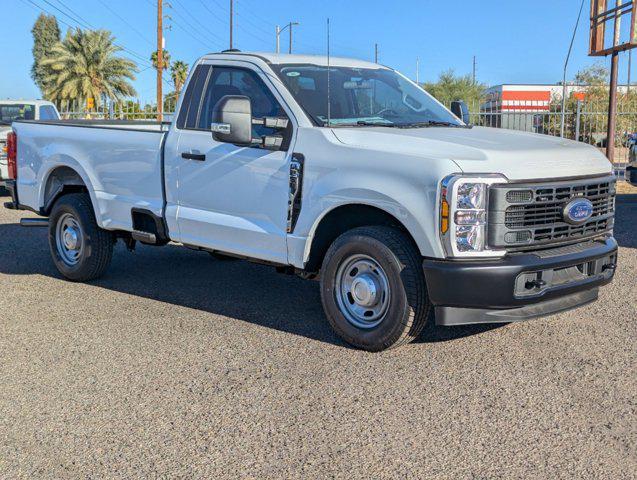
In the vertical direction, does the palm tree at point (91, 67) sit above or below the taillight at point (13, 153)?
above

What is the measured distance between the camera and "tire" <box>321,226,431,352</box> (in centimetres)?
508

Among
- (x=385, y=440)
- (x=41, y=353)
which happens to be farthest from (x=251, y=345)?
(x=385, y=440)

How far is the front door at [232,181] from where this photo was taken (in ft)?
19.0

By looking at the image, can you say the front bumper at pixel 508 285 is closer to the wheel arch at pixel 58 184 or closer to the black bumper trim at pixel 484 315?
the black bumper trim at pixel 484 315

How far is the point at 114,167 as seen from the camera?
709cm

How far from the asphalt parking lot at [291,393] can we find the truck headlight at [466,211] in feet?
2.73

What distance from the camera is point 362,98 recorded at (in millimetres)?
6336

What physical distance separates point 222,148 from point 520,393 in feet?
9.69

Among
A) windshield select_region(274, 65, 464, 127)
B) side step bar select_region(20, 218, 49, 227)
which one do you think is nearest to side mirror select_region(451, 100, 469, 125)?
windshield select_region(274, 65, 464, 127)

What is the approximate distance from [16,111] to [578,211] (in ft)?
48.1

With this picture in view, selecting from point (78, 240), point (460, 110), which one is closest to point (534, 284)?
point (460, 110)

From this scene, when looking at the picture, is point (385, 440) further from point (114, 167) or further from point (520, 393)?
point (114, 167)

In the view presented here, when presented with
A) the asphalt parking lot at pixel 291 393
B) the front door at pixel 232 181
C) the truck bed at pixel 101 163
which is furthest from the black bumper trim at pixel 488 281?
the truck bed at pixel 101 163

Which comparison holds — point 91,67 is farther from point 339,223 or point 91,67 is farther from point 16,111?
point 339,223
